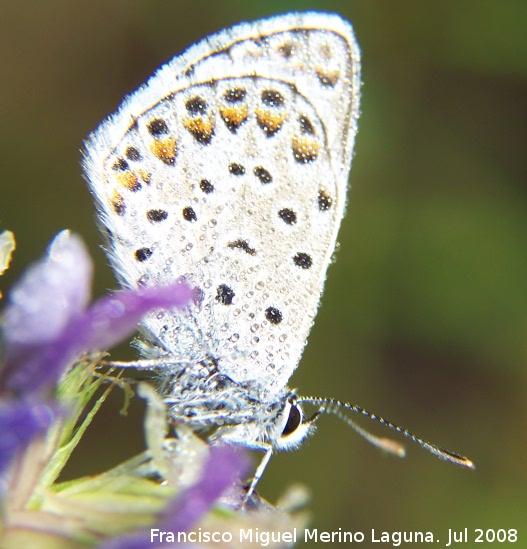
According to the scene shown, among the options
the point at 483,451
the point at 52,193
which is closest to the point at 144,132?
the point at 52,193

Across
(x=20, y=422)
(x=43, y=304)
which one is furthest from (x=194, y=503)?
(x=43, y=304)

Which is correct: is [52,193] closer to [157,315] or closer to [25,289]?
[157,315]

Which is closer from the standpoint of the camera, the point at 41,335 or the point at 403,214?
the point at 41,335

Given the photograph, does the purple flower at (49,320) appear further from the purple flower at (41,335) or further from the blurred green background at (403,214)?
the blurred green background at (403,214)

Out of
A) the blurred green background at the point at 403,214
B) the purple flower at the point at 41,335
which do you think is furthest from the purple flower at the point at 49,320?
the blurred green background at the point at 403,214

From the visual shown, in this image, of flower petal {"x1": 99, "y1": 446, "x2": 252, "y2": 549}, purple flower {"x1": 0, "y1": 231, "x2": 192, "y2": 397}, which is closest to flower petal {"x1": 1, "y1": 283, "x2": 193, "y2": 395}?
purple flower {"x1": 0, "y1": 231, "x2": 192, "y2": 397}

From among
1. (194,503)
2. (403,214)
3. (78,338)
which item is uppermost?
(78,338)

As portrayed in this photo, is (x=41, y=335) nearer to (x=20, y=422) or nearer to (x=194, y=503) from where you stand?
(x=20, y=422)
